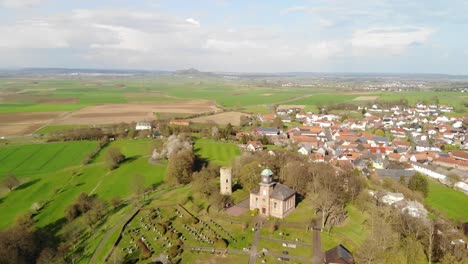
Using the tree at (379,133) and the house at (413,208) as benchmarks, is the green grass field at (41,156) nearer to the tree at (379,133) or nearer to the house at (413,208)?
the house at (413,208)

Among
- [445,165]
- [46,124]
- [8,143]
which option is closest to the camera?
[445,165]

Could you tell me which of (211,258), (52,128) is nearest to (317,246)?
(211,258)

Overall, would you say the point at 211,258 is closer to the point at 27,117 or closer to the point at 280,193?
the point at 280,193

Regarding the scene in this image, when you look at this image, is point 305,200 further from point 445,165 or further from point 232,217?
point 445,165

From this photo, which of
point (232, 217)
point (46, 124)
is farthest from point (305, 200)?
point (46, 124)

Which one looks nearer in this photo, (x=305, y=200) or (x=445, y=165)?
(x=305, y=200)

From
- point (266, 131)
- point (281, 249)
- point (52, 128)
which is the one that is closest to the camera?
point (281, 249)

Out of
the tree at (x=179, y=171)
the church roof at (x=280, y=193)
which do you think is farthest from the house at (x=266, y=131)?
the church roof at (x=280, y=193)
